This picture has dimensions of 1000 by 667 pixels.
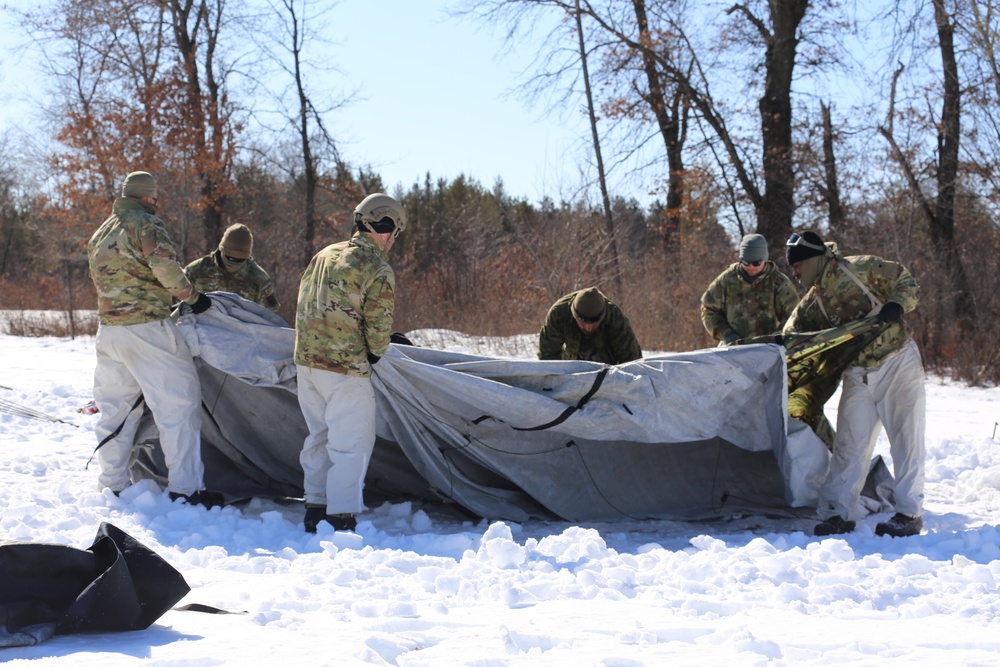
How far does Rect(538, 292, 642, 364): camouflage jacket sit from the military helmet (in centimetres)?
144

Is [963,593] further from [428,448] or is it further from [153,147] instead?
[153,147]

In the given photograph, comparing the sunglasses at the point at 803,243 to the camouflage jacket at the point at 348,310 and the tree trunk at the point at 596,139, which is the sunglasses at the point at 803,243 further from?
the tree trunk at the point at 596,139

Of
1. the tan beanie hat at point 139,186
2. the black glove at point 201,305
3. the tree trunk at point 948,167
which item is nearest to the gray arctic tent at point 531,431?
the black glove at point 201,305

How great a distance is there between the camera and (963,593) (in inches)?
146

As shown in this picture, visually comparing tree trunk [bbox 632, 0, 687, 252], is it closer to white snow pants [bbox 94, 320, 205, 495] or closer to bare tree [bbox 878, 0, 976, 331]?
bare tree [bbox 878, 0, 976, 331]

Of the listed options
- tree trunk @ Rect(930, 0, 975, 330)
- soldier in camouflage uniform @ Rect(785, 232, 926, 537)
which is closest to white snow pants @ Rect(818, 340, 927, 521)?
soldier in camouflage uniform @ Rect(785, 232, 926, 537)

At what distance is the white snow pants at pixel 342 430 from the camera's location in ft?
16.5

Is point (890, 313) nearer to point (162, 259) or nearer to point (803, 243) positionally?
point (803, 243)

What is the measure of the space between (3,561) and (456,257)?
54.1ft

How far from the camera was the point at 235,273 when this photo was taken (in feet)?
22.5

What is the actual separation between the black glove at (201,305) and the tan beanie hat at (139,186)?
0.66 meters

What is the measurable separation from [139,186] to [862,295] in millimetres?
4121

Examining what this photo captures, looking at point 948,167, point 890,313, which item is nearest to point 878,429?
point 890,313

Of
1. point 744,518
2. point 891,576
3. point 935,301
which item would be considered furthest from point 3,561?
point 935,301
